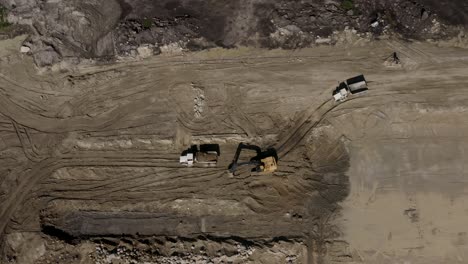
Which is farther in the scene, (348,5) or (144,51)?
(348,5)

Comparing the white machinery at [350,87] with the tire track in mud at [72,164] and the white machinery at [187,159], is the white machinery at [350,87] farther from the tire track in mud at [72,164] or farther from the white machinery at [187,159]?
the tire track in mud at [72,164]

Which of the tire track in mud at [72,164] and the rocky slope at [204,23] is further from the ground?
the rocky slope at [204,23]

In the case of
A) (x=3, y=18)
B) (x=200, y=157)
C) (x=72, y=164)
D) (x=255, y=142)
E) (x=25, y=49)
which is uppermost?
(x=3, y=18)

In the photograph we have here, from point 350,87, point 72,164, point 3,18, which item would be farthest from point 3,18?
point 350,87

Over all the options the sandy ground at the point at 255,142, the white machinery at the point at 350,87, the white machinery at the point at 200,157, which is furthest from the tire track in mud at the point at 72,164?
the white machinery at the point at 350,87

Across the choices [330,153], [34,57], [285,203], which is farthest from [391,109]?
[34,57]

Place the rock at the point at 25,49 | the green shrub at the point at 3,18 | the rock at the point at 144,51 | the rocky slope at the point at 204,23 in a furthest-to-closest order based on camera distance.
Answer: the green shrub at the point at 3,18
the rock at the point at 25,49
the rock at the point at 144,51
the rocky slope at the point at 204,23

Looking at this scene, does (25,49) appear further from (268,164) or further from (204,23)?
(268,164)
